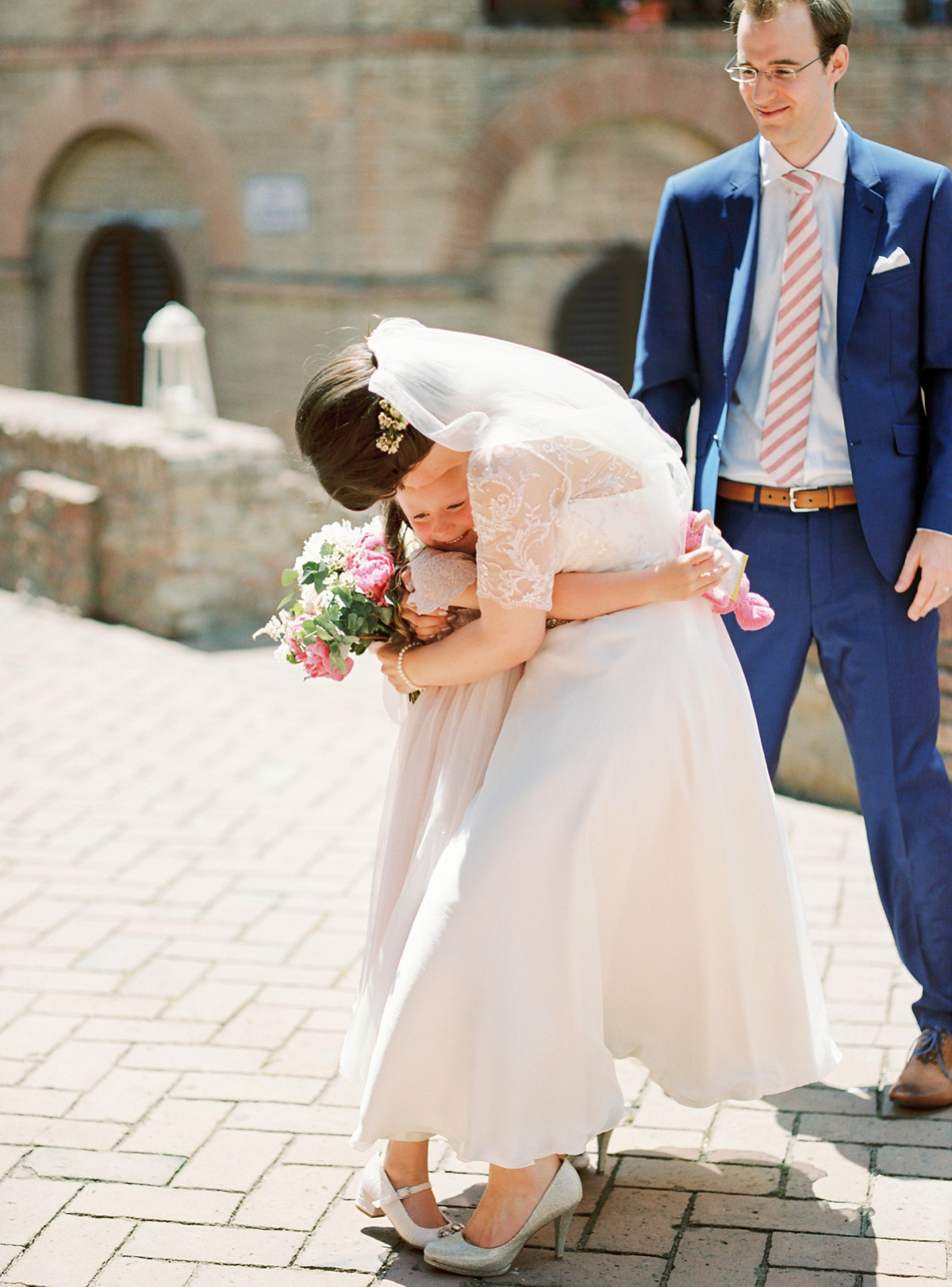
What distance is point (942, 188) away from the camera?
311 centimetres

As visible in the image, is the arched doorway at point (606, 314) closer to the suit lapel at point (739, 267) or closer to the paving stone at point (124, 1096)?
the suit lapel at point (739, 267)

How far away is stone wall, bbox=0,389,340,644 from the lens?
8031 millimetres

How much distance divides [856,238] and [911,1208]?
6.03 ft

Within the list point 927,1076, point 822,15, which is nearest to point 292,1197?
point 927,1076

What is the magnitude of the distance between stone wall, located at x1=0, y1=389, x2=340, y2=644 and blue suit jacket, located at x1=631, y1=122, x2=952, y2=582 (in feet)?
15.0

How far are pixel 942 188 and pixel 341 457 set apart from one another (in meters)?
1.35

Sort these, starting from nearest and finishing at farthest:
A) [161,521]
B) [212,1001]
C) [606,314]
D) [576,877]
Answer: [576,877] < [212,1001] < [161,521] < [606,314]

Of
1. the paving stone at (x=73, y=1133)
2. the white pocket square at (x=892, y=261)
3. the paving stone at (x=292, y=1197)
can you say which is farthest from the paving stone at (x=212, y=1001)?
the white pocket square at (x=892, y=261)

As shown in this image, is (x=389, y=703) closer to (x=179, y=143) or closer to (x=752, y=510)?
(x=752, y=510)

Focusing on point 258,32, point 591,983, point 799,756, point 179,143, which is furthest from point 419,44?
point 591,983

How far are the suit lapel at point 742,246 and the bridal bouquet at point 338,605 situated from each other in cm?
88

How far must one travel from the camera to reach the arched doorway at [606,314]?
557 inches

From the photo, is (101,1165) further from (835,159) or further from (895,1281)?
(835,159)

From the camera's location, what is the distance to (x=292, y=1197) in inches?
117
